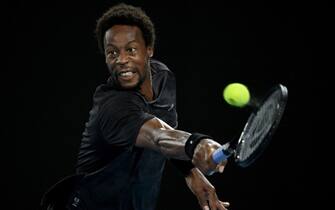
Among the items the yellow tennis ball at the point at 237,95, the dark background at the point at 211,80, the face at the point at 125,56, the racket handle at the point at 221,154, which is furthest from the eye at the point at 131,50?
the dark background at the point at 211,80

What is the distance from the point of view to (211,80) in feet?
12.0

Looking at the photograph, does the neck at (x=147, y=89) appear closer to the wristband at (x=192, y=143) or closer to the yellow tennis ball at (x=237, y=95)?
the yellow tennis ball at (x=237, y=95)

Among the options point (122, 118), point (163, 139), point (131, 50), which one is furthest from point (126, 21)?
point (163, 139)

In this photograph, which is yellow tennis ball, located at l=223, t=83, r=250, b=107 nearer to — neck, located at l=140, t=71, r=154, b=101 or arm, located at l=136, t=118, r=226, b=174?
arm, located at l=136, t=118, r=226, b=174

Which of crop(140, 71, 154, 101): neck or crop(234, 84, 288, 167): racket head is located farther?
crop(140, 71, 154, 101): neck

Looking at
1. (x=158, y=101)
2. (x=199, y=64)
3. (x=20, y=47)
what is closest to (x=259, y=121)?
(x=158, y=101)

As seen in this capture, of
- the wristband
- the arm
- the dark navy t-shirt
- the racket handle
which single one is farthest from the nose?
the racket handle

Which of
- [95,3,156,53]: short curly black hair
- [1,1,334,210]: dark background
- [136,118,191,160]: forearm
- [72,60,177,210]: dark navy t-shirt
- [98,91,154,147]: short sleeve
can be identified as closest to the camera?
[136,118,191,160]: forearm

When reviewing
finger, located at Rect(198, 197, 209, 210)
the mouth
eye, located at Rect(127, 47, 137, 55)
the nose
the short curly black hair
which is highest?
the short curly black hair

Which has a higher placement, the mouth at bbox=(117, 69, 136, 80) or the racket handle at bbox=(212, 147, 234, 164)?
the mouth at bbox=(117, 69, 136, 80)

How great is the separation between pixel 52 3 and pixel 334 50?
183 centimetres

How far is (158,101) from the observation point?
7.36 ft

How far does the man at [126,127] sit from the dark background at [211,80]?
1234 mm

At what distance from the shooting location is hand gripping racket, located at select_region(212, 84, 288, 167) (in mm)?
1506
